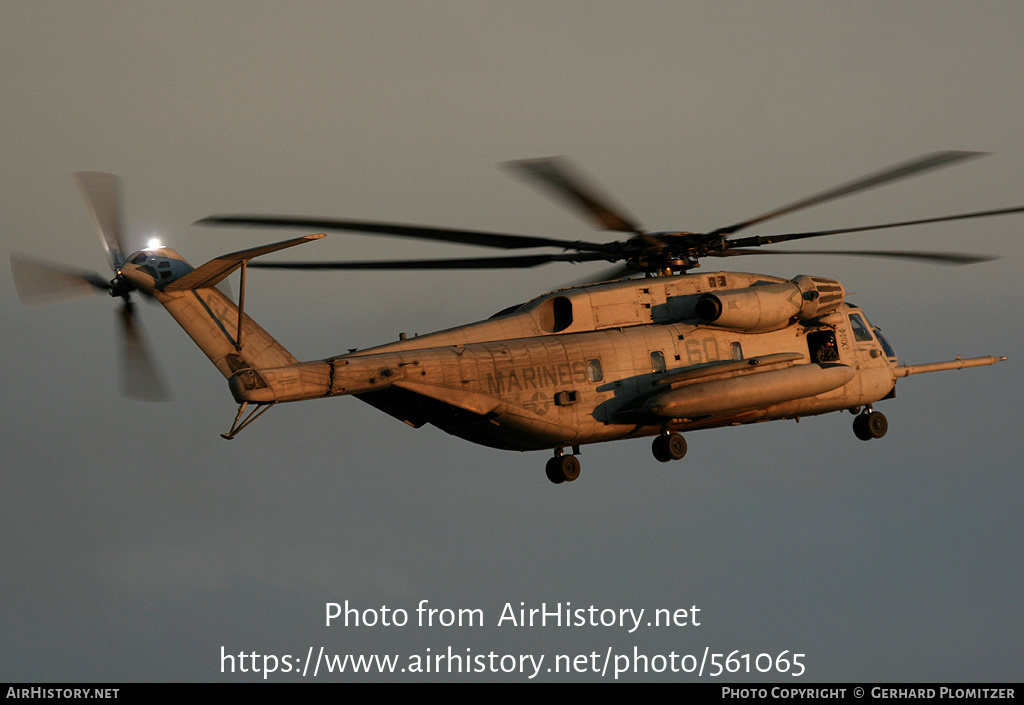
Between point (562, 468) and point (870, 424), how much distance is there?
31.8ft

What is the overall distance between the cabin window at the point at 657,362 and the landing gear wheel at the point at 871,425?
7.22 meters

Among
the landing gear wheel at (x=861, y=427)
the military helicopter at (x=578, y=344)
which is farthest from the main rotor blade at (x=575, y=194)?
the landing gear wheel at (x=861, y=427)

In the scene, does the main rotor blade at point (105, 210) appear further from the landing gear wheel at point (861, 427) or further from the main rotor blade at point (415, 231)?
the landing gear wheel at point (861, 427)

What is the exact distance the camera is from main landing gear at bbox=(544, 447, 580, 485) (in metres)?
31.1

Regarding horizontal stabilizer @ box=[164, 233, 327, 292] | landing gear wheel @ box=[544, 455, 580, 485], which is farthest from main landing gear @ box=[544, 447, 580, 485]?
horizontal stabilizer @ box=[164, 233, 327, 292]

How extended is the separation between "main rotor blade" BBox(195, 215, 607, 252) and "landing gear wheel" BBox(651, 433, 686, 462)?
473 cm

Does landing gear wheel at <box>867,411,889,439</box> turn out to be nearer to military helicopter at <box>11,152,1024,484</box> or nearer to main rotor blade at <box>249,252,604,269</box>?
military helicopter at <box>11,152,1024,484</box>

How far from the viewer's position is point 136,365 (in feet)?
89.6

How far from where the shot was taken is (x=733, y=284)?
33.6 metres

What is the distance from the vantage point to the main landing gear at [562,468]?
3106 cm

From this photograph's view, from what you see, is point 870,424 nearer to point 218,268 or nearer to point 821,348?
point 821,348

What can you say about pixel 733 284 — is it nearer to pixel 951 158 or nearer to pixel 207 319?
pixel 951 158

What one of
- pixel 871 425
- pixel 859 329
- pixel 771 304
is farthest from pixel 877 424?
pixel 771 304

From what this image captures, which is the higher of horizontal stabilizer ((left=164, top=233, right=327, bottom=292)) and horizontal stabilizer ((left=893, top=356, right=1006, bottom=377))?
horizontal stabilizer ((left=164, top=233, right=327, bottom=292))
